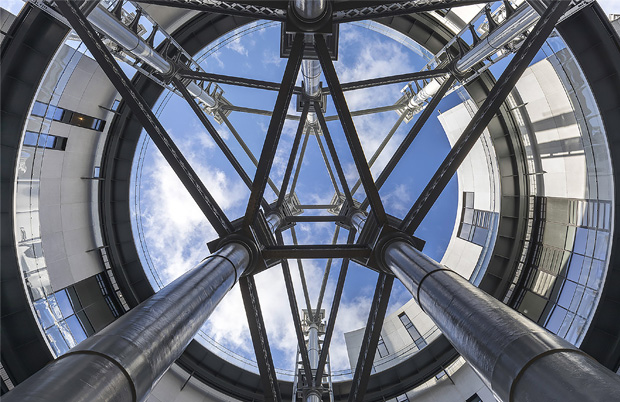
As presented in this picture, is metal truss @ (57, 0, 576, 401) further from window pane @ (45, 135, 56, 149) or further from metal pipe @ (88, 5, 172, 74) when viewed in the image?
window pane @ (45, 135, 56, 149)

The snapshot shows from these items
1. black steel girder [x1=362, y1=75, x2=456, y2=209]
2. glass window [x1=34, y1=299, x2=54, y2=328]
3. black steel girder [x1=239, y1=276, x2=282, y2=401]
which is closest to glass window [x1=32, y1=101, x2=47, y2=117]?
glass window [x1=34, y1=299, x2=54, y2=328]

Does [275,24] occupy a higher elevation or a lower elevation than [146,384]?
higher

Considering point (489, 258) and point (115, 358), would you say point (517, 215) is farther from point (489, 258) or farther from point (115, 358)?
point (115, 358)

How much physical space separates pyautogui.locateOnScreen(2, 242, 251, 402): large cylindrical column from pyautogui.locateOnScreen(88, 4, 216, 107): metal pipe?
9.70m

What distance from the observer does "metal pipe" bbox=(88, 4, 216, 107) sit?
1184cm

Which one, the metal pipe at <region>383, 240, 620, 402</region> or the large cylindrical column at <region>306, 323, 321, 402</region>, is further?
the large cylindrical column at <region>306, 323, 321, 402</region>

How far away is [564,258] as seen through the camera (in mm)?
18234

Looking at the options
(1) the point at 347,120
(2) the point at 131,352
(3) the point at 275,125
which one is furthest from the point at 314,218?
(2) the point at 131,352

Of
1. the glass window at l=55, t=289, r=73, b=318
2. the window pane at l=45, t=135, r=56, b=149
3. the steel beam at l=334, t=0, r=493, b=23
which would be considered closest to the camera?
the steel beam at l=334, t=0, r=493, b=23

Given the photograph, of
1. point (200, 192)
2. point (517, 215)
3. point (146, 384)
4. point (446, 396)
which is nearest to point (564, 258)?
A: point (517, 215)

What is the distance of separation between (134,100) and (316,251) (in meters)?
6.99

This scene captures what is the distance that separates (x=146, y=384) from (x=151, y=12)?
18.8m

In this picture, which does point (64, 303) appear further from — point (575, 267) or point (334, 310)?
point (575, 267)

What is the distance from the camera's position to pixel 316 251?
11.0 metres
